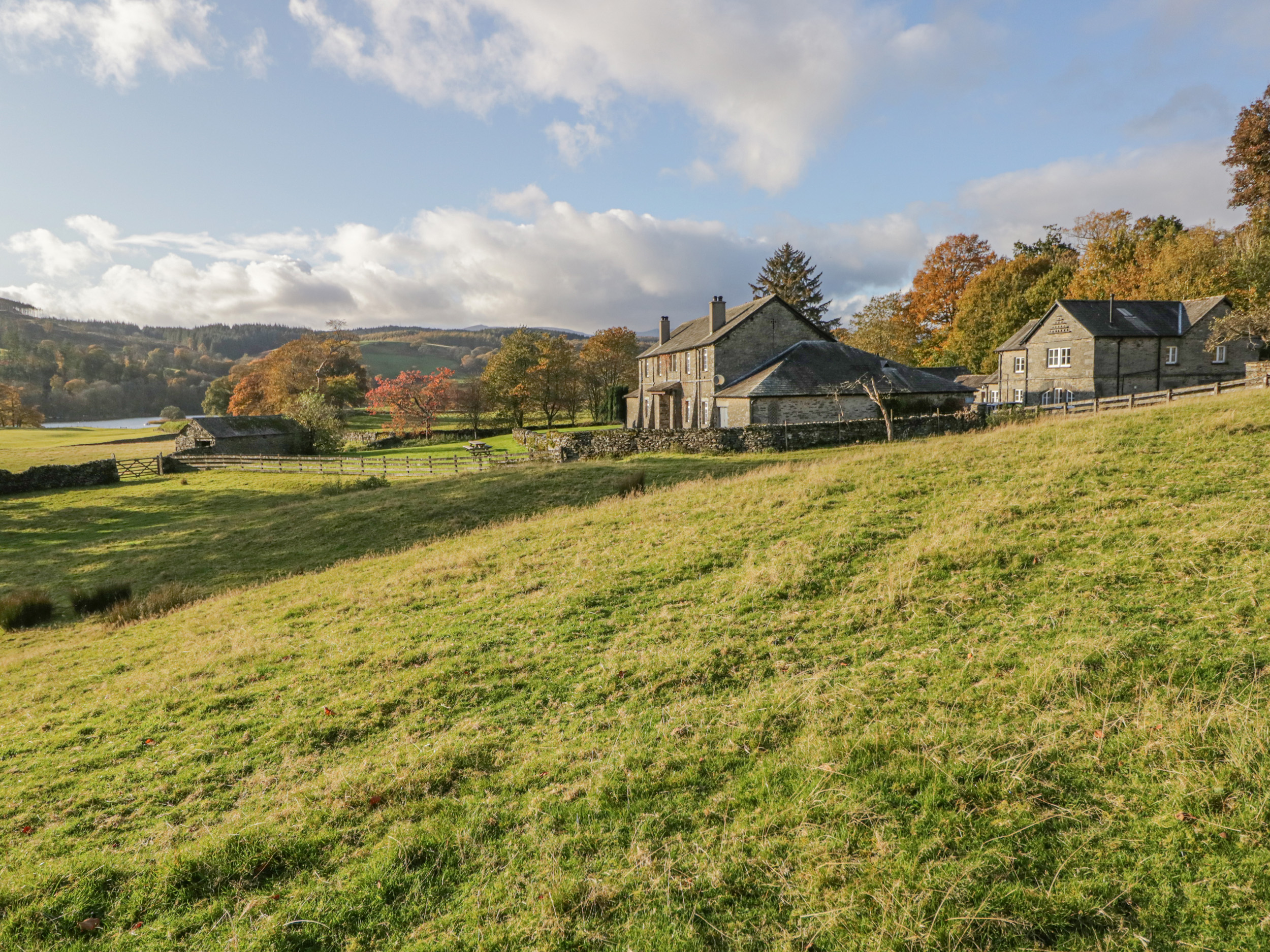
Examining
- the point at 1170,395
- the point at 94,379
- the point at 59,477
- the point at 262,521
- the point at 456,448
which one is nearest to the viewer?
the point at 262,521

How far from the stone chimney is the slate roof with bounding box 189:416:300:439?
39.0 metres

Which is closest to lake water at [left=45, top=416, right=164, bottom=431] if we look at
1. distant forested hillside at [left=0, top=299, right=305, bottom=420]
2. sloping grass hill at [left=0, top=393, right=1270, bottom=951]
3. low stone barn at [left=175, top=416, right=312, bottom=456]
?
distant forested hillside at [left=0, top=299, right=305, bottom=420]

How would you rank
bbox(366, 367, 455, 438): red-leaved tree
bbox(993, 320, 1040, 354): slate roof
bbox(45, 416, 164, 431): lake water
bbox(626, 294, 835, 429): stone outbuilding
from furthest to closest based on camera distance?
1. bbox(45, 416, 164, 431): lake water
2. bbox(366, 367, 455, 438): red-leaved tree
3. bbox(993, 320, 1040, 354): slate roof
4. bbox(626, 294, 835, 429): stone outbuilding

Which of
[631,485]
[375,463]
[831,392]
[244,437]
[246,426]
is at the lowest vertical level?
[631,485]

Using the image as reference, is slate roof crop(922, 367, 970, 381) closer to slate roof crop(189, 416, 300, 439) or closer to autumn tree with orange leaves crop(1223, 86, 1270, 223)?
autumn tree with orange leaves crop(1223, 86, 1270, 223)

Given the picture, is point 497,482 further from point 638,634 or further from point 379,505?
point 638,634

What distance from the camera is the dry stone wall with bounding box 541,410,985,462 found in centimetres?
3195

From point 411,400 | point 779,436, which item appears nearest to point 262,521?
point 779,436

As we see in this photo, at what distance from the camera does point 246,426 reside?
51.6 m

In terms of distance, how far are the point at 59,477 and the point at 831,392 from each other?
161 feet

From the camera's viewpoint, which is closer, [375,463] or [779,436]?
[779,436]

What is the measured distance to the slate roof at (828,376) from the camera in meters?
38.6

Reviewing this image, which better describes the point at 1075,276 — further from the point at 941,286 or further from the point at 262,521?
the point at 262,521

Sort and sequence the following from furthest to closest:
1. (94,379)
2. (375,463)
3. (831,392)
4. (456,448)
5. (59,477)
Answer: (94,379), (456,448), (375,463), (831,392), (59,477)
